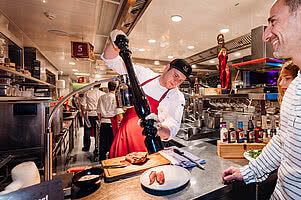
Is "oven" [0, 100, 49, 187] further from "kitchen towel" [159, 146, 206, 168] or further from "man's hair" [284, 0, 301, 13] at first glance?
"man's hair" [284, 0, 301, 13]

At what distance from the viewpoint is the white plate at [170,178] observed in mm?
942

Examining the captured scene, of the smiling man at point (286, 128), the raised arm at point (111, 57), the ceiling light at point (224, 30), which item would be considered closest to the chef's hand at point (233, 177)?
the smiling man at point (286, 128)

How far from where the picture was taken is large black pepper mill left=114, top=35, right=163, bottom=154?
26.0 inches

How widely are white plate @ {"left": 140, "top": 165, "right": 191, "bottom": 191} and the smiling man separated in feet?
1.04

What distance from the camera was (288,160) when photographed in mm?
950

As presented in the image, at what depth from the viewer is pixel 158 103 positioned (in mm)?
1774

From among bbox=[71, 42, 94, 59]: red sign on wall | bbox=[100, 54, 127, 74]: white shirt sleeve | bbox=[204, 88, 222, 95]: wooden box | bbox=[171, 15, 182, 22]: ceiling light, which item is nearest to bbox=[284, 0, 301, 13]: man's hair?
bbox=[100, 54, 127, 74]: white shirt sleeve

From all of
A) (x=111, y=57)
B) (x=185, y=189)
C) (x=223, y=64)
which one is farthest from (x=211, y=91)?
(x=185, y=189)

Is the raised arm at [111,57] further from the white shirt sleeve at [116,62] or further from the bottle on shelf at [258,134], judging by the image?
the bottle on shelf at [258,134]

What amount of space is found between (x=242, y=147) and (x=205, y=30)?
279 cm

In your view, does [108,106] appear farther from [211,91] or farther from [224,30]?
[224,30]

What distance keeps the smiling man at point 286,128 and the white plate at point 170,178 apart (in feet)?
1.04

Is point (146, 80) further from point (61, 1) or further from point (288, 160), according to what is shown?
point (61, 1)

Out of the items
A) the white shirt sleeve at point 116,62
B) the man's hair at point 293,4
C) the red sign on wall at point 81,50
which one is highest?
the red sign on wall at point 81,50
